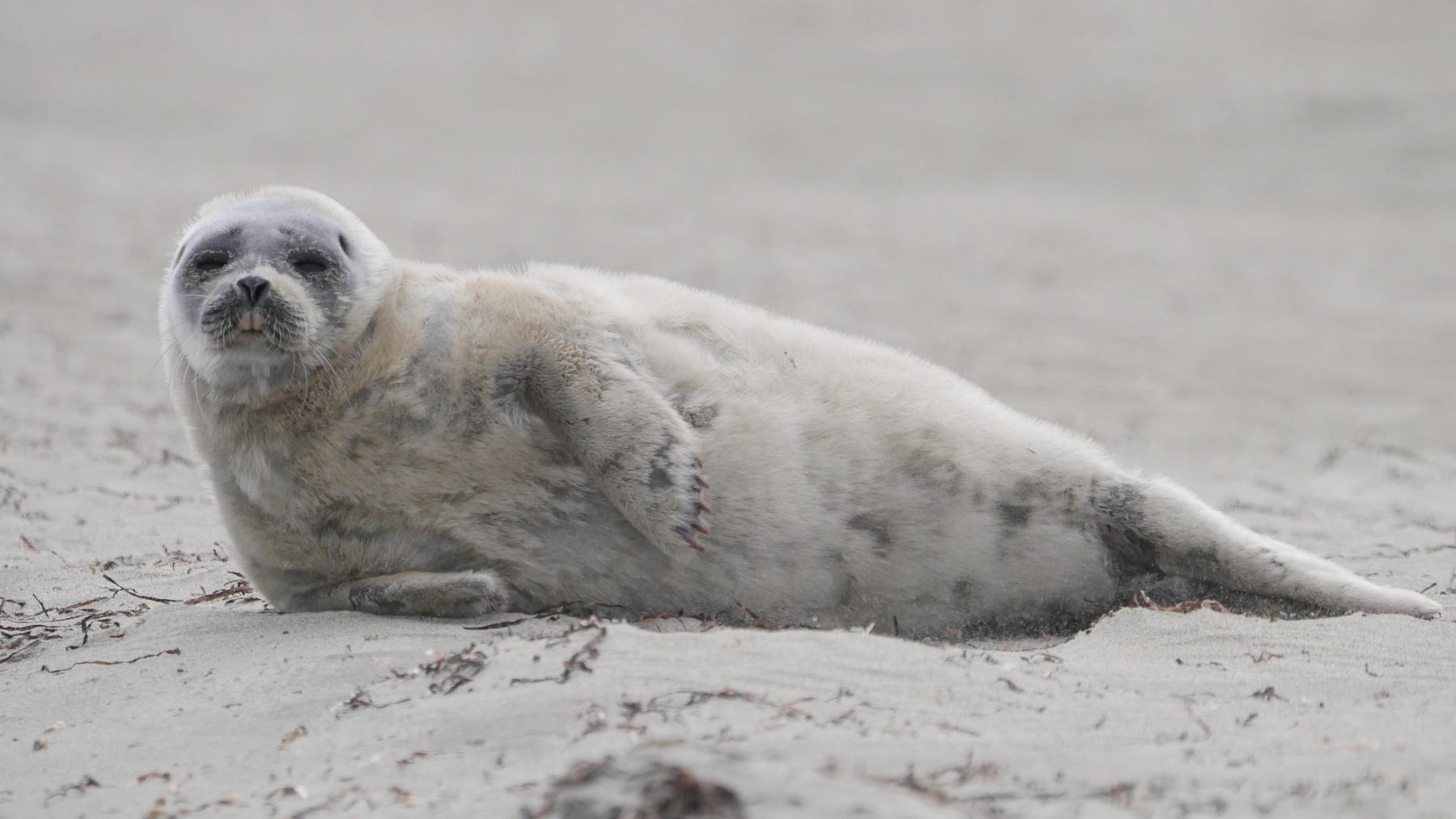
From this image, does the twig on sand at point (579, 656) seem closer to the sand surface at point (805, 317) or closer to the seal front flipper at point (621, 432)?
the sand surface at point (805, 317)

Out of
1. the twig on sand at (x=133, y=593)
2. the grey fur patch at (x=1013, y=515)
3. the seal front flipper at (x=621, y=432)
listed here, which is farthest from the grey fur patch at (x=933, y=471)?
the twig on sand at (x=133, y=593)

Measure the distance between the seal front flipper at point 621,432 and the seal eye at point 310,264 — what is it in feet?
1.75

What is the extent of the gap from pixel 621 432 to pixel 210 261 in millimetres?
1115

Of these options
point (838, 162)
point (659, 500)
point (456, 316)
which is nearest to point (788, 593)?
point (659, 500)

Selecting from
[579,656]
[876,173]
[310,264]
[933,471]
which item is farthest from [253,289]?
[876,173]

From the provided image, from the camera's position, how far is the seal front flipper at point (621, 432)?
3.58 metres

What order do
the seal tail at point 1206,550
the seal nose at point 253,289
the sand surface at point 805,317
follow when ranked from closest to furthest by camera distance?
the sand surface at point 805,317
the seal nose at point 253,289
the seal tail at point 1206,550

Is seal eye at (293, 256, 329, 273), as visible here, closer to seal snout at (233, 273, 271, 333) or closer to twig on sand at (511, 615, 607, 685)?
seal snout at (233, 273, 271, 333)

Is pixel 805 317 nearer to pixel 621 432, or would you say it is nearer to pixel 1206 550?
pixel 1206 550

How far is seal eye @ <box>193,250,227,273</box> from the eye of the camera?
151 inches

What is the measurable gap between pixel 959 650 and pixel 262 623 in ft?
Answer: 5.32

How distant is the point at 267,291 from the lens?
369 centimetres

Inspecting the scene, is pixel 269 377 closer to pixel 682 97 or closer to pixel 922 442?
pixel 922 442

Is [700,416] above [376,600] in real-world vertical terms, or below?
above
